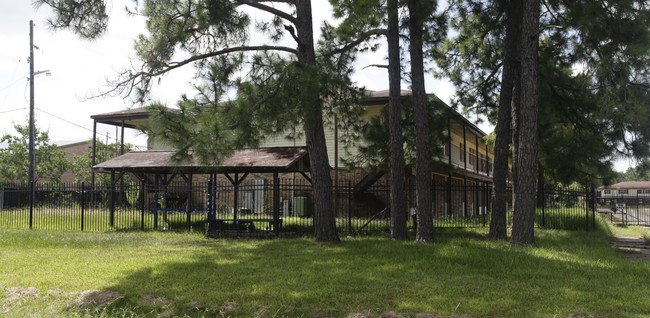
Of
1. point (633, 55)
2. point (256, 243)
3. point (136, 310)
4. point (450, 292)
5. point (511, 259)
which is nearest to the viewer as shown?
point (136, 310)

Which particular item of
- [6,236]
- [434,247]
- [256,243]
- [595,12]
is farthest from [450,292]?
[6,236]

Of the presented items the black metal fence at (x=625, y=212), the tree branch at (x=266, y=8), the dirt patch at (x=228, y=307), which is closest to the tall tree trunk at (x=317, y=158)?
the tree branch at (x=266, y=8)

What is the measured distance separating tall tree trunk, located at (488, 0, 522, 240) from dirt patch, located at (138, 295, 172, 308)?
31.7 ft

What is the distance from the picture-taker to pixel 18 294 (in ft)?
23.3

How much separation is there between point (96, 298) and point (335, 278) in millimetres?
3542

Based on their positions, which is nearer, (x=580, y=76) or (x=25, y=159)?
(x=580, y=76)

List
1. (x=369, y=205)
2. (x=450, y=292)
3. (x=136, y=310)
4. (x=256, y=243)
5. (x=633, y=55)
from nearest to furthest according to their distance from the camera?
(x=136, y=310), (x=450, y=292), (x=633, y=55), (x=256, y=243), (x=369, y=205)

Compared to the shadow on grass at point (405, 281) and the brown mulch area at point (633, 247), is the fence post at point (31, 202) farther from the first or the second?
the brown mulch area at point (633, 247)

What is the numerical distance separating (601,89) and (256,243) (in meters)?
9.22

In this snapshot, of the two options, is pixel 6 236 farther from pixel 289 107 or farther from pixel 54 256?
pixel 289 107

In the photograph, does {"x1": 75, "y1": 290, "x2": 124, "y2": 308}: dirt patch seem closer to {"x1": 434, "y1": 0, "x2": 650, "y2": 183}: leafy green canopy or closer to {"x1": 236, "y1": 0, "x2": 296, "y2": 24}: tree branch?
{"x1": 236, "y1": 0, "x2": 296, "y2": 24}: tree branch

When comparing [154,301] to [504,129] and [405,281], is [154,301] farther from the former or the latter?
[504,129]

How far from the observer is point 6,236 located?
47.1ft

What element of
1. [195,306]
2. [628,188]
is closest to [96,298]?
[195,306]
